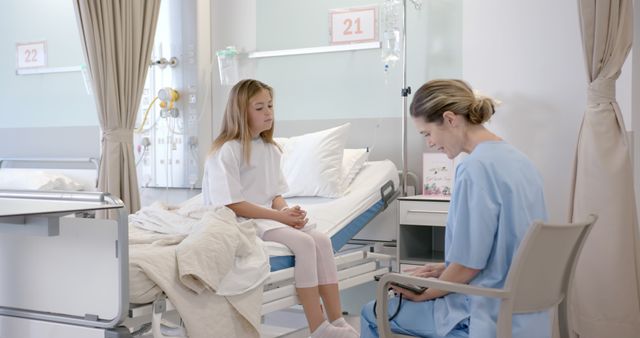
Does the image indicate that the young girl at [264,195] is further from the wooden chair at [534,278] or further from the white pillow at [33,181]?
the white pillow at [33,181]

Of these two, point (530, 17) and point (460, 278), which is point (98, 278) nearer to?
point (460, 278)

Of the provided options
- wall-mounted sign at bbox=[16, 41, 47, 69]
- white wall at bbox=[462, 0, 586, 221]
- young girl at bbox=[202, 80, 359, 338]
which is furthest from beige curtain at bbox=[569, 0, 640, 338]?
wall-mounted sign at bbox=[16, 41, 47, 69]

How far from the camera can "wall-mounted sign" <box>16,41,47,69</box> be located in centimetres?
603

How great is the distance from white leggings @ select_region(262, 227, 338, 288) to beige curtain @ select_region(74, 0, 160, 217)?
139 cm

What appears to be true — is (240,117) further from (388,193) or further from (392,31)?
(392,31)

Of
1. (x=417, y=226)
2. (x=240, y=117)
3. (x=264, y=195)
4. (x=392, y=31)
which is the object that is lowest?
(x=417, y=226)

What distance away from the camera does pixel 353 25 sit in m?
4.81

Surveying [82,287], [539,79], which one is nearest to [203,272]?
[82,287]

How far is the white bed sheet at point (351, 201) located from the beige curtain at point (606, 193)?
109cm

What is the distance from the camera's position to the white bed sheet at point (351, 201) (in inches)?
148

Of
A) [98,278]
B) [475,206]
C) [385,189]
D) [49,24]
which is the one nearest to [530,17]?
[385,189]

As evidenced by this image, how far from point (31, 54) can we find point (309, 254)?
3922 millimetres

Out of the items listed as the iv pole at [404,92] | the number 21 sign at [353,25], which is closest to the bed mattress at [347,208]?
the iv pole at [404,92]

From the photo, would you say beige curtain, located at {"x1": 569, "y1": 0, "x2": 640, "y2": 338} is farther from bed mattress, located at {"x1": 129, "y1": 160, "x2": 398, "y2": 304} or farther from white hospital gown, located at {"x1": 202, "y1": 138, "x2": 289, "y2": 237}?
white hospital gown, located at {"x1": 202, "y1": 138, "x2": 289, "y2": 237}
